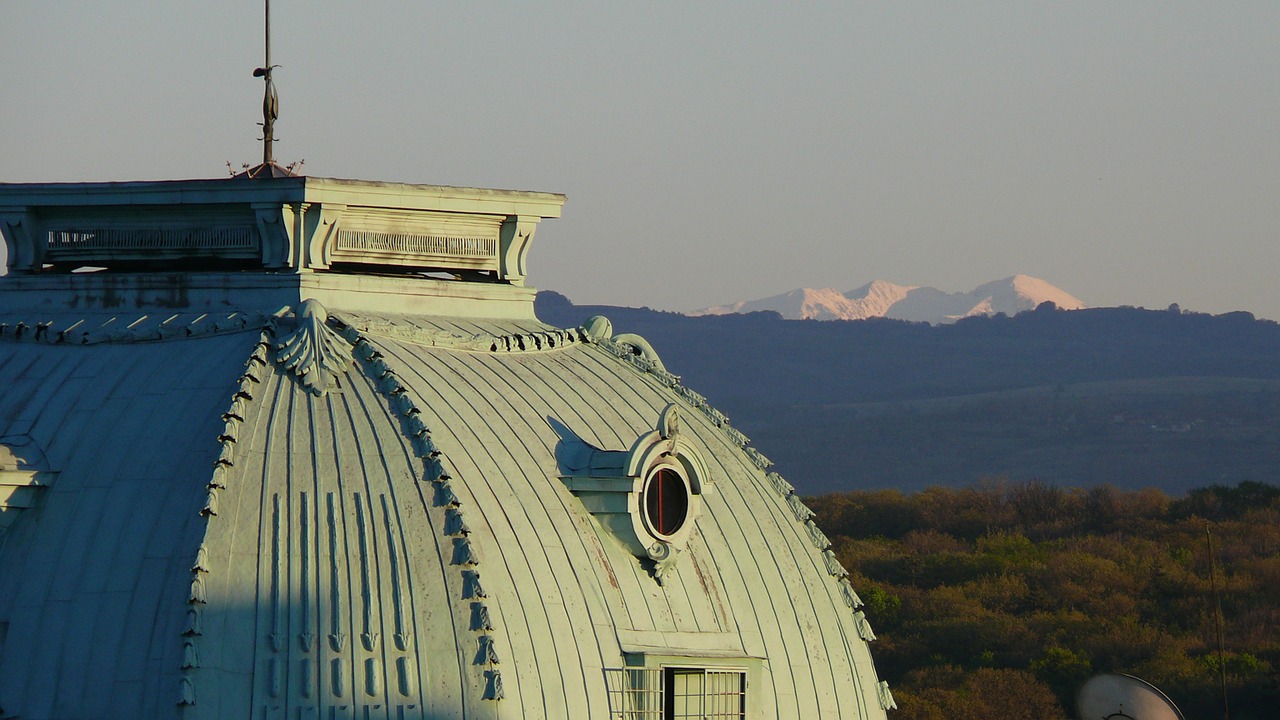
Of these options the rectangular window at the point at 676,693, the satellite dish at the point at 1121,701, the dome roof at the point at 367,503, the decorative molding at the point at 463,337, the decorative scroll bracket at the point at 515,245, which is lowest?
the satellite dish at the point at 1121,701

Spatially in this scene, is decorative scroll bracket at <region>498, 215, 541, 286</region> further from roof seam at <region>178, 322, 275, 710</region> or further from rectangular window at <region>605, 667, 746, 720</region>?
rectangular window at <region>605, 667, 746, 720</region>

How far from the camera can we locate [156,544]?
52.0ft

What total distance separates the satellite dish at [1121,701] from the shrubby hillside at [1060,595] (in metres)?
38.7

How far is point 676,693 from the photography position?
17.1m

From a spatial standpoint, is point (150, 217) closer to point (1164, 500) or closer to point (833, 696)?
point (833, 696)

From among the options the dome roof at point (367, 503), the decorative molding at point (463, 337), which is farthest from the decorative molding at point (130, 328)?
the decorative molding at point (463, 337)

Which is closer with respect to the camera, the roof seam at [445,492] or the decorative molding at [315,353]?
the roof seam at [445,492]

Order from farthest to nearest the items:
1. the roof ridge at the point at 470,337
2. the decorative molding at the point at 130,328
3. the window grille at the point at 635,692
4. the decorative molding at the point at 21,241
A: the decorative molding at the point at 21,241 → the roof ridge at the point at 470,337 → the decorative molding at the point at 130,328 → the window grille at the point at 635,692

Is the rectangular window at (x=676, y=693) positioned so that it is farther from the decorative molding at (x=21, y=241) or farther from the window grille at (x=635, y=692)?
the decorative molding at (x=21, y=241)

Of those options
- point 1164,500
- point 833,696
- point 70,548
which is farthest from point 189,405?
point 1164,500

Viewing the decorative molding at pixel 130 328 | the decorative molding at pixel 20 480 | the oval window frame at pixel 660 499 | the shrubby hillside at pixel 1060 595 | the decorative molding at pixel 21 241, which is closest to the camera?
the decorative molding at pixel 20 480

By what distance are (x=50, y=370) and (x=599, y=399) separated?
203 inches

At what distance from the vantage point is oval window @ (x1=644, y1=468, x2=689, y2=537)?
17672 mm

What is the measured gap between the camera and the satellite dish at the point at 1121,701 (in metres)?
20.9
